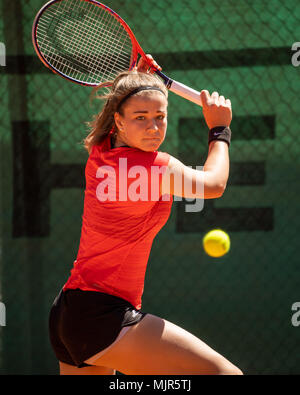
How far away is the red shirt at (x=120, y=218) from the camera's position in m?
1.79

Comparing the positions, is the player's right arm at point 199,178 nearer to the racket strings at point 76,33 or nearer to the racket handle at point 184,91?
the racket handle at point 184,91

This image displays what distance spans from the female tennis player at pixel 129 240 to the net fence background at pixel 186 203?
1.41 m

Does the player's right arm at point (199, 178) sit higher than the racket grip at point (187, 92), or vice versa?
the racket grip at point (187, 92)

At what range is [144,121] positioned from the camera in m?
1.86

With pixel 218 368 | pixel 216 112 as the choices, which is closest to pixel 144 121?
pixel 216 112

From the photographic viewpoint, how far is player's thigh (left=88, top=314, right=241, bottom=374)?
1769 mm

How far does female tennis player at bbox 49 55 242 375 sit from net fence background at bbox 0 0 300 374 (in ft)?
4.64

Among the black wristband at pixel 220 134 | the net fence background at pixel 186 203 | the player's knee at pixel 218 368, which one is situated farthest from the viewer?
the net fence background at pixel 186 203

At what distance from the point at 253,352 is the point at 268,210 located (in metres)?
0.89

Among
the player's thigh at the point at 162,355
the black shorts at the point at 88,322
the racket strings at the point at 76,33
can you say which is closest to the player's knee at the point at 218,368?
the player's thigh at the point at 162,355

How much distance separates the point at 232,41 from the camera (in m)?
3.28
